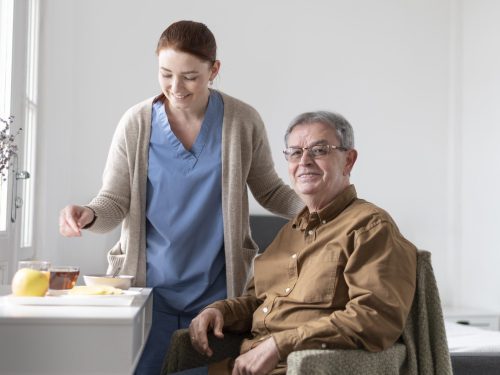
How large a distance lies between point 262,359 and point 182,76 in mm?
771

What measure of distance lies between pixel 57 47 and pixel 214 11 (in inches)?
37.4

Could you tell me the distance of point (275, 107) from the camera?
4512mm

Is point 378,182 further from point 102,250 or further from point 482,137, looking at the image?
point 102,250

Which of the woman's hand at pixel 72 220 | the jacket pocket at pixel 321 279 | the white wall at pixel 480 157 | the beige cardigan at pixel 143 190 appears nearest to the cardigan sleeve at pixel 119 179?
the beige cardigan at pixel 143 190

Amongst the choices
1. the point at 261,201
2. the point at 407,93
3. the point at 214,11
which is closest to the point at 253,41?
the point at 214,11

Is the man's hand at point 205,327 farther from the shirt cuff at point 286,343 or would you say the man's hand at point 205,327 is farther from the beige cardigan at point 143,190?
the shirt cuff at point 286,343

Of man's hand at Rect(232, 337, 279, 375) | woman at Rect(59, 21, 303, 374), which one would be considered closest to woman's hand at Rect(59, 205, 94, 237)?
woman at Rect(59, 21, 303, 374)

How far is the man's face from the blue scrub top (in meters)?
0.25

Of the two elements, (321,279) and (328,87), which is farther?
(328,87)

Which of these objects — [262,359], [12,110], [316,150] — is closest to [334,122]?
[316,150]

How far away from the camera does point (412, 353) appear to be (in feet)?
5.43

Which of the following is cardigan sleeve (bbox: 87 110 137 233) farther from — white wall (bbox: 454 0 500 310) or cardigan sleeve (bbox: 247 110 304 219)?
white wall (bbox: 454 0 500 310)

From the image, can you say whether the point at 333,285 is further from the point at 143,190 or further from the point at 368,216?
the point at 143,190

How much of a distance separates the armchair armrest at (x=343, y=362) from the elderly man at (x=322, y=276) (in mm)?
22
